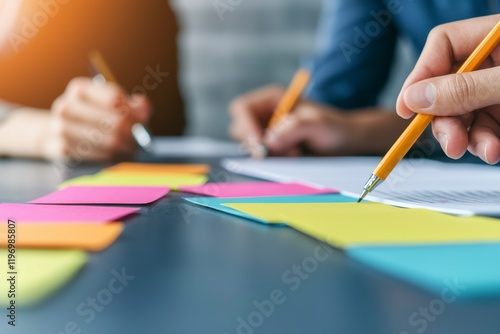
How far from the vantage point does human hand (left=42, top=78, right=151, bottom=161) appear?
3.48ft

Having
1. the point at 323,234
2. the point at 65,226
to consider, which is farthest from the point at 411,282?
the point at 65,226

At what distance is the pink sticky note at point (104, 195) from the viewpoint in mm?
532

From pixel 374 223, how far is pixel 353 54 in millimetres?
1163

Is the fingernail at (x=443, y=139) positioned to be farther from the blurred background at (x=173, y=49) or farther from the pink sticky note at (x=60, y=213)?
the blurred background at (x=173, y=49)

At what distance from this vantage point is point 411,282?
282mm

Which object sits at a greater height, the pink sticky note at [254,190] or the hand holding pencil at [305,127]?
the pink sticky note at [254,190]

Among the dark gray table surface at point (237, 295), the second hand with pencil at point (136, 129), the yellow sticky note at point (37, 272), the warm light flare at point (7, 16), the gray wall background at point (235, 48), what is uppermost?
the warm light flare at point (7, 16)

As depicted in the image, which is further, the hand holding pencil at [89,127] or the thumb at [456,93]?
the hand holding pencil at [89,127]

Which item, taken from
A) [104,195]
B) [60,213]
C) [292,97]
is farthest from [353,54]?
[60,213]

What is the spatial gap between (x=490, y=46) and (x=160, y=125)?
1.87m

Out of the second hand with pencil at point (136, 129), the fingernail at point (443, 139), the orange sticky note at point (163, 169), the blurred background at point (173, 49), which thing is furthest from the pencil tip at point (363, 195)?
the blurred background at point (173, 49)

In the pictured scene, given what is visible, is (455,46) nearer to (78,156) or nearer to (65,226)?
(65,226)

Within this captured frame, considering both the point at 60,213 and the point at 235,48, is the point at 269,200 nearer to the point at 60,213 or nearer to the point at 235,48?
the point at 60,213

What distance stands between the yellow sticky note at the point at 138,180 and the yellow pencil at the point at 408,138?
0.22 meters
